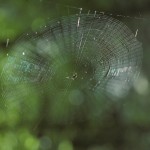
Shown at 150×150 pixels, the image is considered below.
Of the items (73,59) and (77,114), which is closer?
(73,59)

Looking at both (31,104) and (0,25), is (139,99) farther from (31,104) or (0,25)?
(0,25)

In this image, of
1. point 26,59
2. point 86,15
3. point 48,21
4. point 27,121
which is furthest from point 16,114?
point 86,15

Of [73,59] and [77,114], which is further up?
[73,59]

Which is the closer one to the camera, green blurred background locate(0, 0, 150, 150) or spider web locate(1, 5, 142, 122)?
spider web locate(1, 5, 142, 122)

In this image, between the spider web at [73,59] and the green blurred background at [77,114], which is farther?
the green blurred background at [77,114]
